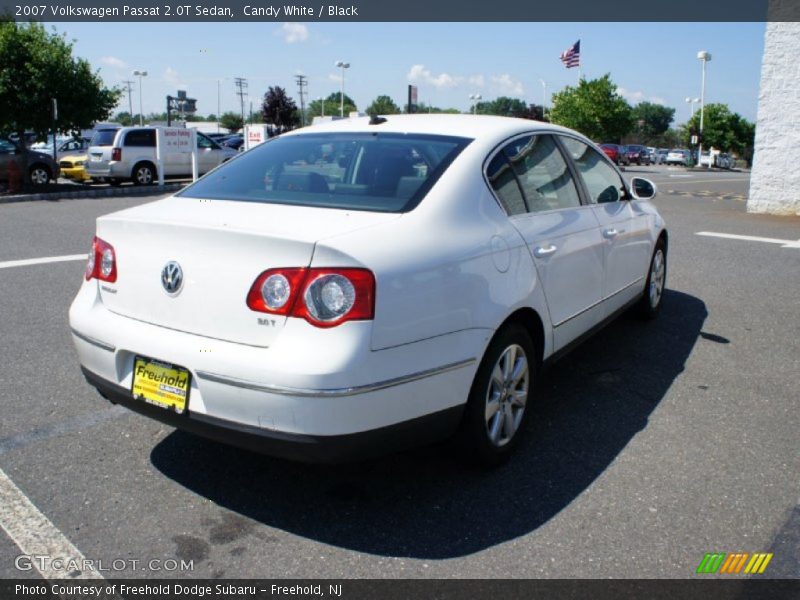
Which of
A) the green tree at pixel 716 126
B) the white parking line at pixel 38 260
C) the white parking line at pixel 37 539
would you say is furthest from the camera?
the green tree at pixel 716 126

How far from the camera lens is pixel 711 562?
286 centimetres

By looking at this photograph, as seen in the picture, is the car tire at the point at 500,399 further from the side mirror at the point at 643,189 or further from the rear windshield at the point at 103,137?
the rear windshield at the point at 103,137

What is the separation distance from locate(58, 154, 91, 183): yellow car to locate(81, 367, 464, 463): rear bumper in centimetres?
2058

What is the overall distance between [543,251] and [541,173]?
601 mm

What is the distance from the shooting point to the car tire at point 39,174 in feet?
63.8

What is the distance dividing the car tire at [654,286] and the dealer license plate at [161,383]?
4072mm

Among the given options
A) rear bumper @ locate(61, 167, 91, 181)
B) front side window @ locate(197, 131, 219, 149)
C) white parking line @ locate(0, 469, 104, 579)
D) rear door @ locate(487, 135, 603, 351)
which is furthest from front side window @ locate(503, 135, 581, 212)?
rear bumper @ locate(61, 167, 91, 181)

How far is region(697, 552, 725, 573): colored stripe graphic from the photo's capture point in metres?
2.82

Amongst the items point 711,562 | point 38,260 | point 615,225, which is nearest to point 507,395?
point 711,562

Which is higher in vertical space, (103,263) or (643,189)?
(643,189)

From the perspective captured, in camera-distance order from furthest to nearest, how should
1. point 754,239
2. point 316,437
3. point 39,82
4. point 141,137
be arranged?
point 141,137 → point 39,82 → point 754,239 → point 316,437

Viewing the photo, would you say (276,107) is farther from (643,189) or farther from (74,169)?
(643,189)

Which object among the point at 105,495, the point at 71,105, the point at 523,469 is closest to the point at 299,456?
the point at 105,495

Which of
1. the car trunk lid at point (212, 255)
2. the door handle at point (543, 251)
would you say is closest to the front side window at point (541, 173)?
the door handle at point (543, 251)
